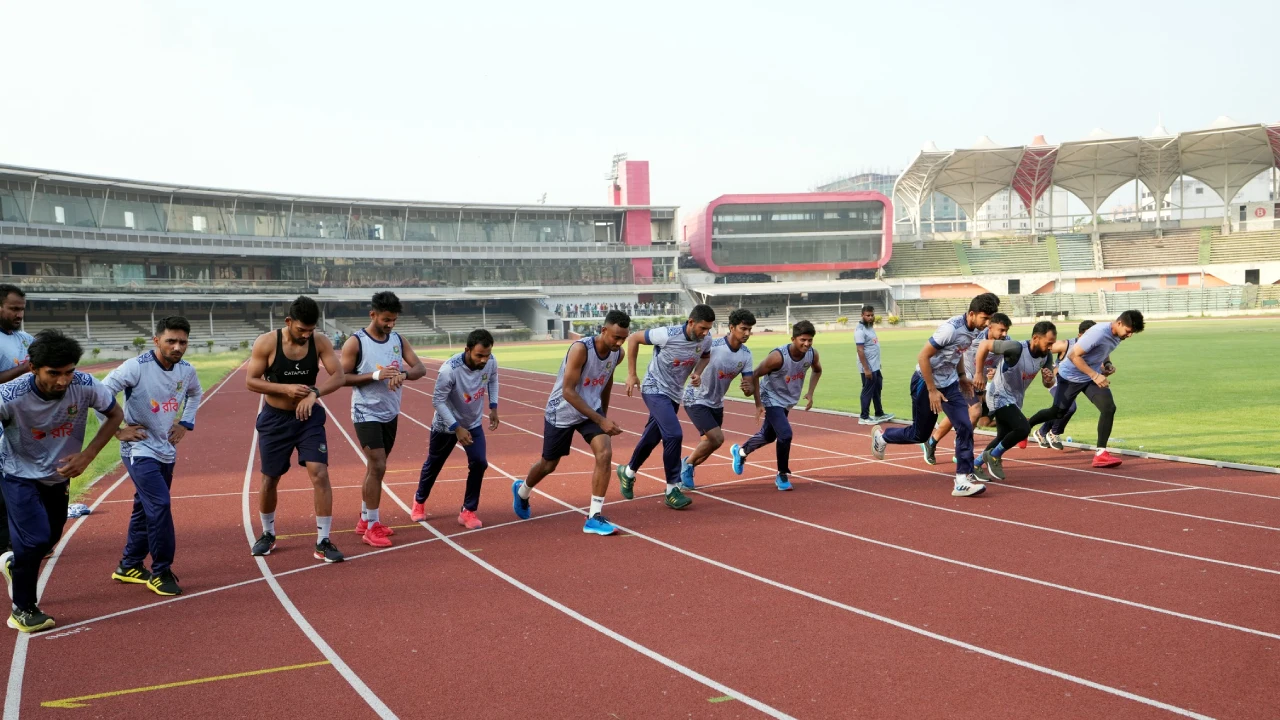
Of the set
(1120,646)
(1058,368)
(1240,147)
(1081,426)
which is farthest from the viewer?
(1240,147)

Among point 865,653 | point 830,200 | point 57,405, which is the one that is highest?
point 830,200

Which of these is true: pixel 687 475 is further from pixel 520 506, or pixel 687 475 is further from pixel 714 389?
pixel 520 506

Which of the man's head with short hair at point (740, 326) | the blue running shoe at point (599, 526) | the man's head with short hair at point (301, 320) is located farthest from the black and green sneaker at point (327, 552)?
the man's head with short hair at point (740, 326)

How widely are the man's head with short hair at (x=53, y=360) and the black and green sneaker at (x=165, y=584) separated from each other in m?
1.46

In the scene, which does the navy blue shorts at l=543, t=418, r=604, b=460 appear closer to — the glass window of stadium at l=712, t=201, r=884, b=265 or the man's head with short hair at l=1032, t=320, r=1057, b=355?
the man's head with short hair at l=1032, t=320, r=1057, b=355

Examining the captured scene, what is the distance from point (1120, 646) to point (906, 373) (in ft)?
62.9

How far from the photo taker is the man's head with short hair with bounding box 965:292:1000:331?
838 centimetres

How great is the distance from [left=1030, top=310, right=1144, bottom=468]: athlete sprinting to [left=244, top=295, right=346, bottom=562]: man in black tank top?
7.69 meters

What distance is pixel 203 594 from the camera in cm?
600

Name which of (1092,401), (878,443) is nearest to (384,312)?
(878,443)

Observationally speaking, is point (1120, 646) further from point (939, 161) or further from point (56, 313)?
point (939, 161)

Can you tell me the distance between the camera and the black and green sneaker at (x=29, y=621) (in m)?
5.24

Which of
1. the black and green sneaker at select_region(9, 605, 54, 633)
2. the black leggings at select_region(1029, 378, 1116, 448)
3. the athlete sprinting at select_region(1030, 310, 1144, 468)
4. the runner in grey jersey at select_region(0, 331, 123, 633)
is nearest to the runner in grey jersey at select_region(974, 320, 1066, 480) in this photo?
the athlete sprinting at select_region(1030, 310, 1144, 468)

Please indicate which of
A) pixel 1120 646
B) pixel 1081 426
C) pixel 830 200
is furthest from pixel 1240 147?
pixel 1120 646
